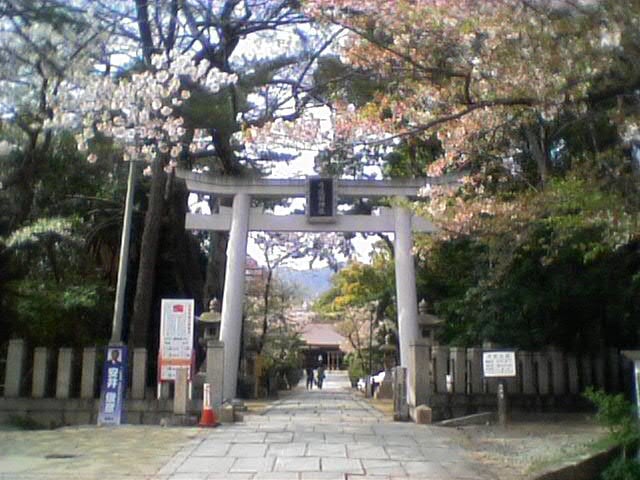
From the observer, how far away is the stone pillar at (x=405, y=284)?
16906mm

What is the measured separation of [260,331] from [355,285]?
20.2 feet

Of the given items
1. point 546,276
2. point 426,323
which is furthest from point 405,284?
point 546,276

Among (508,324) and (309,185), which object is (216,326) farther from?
(508,324)

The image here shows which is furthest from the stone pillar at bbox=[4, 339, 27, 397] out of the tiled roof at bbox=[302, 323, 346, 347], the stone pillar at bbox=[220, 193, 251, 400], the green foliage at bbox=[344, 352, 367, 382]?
the tiled roof at bbox=[302, 323, 346, 347]

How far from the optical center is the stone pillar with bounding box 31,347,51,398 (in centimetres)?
1611

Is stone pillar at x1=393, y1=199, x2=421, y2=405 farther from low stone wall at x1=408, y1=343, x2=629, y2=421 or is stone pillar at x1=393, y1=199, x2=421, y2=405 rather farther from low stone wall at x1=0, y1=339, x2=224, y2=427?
low stone wall at x1=0, y1=339, x2=224, y2=427

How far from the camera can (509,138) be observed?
15.3 meters

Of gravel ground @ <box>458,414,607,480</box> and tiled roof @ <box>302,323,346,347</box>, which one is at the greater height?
tiled roof @ <box>302,323,346,347</box>

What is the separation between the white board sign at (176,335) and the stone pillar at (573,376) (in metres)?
8.23

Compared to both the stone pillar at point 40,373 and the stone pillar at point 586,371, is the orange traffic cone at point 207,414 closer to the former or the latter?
the stone pillar at point 40,373

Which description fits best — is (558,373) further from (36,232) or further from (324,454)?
(36,232)

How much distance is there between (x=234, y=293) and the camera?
17547mm

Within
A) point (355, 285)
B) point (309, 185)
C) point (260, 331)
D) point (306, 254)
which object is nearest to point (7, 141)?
point (309, 185)

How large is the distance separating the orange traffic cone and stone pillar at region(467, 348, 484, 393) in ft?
18.1
